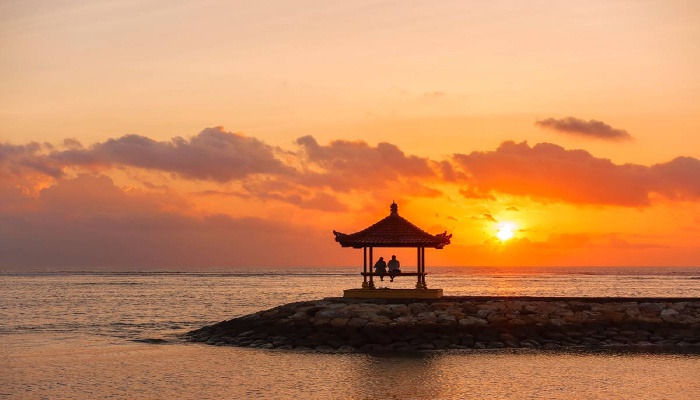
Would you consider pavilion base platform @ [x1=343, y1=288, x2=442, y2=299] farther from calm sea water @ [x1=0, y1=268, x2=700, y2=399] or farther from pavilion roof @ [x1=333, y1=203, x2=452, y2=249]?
calm sea water @ [x1=0, y1=268, x2=700, y2=399]

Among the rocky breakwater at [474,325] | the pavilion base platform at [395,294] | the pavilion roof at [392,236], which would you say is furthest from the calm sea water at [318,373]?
the pavilion roof at [392,236]

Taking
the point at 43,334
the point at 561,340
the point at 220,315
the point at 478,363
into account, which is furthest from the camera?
the point at 220,315

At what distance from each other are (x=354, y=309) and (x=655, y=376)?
48.4 ft

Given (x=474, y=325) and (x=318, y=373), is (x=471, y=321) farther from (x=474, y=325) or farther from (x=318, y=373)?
(x=318, y=373)

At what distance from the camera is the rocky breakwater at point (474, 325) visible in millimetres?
37969

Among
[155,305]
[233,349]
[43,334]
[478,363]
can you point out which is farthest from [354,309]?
[155,305]

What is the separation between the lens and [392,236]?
4241cm

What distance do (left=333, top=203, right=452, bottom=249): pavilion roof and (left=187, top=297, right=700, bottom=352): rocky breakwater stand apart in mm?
2914

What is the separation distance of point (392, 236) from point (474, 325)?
6367 mm

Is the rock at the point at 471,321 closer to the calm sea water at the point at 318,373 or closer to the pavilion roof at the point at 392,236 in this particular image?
the calm sea water at the point at 318,373

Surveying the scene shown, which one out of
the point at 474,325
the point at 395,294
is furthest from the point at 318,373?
the point at 395,294

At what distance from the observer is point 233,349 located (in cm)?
3922

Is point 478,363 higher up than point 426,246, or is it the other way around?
point 426,246

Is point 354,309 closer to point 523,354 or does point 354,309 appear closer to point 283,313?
point 283,313
